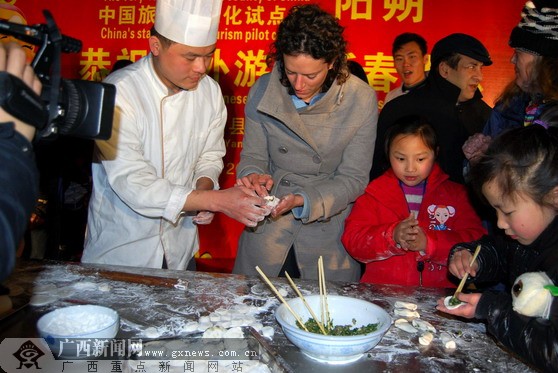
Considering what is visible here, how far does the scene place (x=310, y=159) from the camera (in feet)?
8.54

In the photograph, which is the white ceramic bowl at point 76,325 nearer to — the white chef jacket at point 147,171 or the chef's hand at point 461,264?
the white chef jacket at point 147,171

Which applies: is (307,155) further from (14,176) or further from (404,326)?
(14,176)

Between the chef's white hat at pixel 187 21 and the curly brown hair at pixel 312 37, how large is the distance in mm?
314

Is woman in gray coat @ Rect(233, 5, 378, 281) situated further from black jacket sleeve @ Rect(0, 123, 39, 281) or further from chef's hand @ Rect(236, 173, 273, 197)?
black jacket sleeve @ Rect(0, 123, 39, 281)

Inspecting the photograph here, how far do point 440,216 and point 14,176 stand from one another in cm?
202

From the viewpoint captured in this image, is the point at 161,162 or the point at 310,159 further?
the point at 310,159

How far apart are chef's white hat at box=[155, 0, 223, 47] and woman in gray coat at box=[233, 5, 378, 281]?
0.32 meters

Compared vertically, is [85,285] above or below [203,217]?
below

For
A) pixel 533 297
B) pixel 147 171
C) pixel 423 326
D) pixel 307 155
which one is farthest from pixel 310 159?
pixel 533 297

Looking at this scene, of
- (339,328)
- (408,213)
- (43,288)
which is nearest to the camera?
(339,328)

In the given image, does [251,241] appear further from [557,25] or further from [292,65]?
[557,25]

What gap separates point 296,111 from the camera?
101 inches

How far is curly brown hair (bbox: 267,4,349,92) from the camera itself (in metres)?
2.34

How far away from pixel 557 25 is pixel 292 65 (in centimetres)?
107
